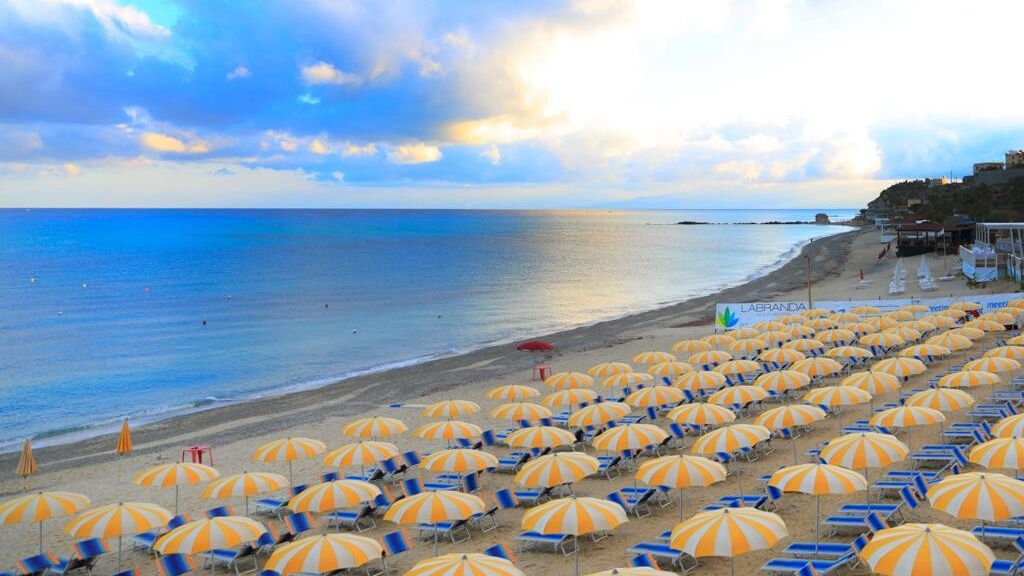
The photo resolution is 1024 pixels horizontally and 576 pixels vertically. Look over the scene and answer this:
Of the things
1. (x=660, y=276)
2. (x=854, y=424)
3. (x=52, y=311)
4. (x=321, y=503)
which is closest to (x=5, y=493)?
(x=321, y=503)

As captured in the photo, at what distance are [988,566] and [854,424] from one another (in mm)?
9485

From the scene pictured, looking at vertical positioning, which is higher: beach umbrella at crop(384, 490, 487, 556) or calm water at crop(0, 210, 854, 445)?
beach umbrella at crop(384, 490, 487, 556)

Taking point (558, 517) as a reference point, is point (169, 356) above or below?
below

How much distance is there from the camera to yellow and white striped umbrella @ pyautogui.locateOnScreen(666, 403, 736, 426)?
46.2ft

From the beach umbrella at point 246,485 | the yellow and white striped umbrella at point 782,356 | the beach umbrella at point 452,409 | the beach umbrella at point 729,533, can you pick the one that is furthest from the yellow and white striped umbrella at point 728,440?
the yellow and white striped umbrella at point 782,356

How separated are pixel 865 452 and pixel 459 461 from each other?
591cm

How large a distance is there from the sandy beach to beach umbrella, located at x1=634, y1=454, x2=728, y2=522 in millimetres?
1011

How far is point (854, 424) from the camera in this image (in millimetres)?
15891

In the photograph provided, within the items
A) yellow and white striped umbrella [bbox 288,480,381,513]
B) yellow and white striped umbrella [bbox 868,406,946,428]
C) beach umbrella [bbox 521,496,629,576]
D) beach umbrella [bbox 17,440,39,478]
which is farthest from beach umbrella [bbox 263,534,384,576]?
beach umbrella [bbox 17,440,39,478]

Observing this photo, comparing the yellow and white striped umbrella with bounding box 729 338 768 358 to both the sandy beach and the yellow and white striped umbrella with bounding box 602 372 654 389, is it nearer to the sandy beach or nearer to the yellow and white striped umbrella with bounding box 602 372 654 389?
the sandy beach

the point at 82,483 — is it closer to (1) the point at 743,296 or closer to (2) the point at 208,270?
(1) the point at 743,296

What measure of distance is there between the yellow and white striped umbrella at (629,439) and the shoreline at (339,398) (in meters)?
11.4

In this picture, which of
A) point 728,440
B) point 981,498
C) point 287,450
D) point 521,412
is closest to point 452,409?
point 521,412

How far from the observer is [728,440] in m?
12.3
